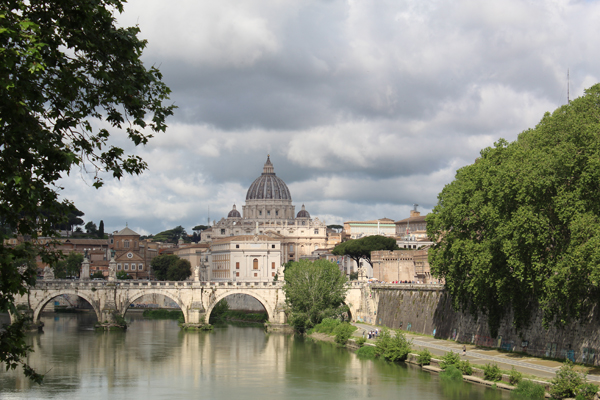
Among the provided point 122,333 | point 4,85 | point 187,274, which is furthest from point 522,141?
point 187,274

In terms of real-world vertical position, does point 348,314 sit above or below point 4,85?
below

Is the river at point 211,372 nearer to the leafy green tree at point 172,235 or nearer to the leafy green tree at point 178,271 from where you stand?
the leafy green tree at point 178,271

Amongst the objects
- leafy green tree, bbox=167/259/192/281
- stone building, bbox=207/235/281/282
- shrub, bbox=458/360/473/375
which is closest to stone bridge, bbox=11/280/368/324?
shrub, bbox=458/360/473/375

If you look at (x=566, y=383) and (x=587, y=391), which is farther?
(x=566, y=383)

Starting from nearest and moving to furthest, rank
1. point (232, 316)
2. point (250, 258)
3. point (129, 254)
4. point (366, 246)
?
point (232, 316) < point (366, 246) < point (129, 254) < point (250, 258)

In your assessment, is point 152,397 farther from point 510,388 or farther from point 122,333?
point 122,333

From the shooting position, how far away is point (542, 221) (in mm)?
27734

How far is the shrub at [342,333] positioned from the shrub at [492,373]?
17.5 metres

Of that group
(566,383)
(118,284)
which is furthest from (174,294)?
(566,383)

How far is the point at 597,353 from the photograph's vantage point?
2805cm

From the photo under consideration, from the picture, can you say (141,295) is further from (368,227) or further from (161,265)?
(368,227)

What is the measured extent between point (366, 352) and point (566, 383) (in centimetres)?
1680

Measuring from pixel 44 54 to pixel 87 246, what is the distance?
362 ft

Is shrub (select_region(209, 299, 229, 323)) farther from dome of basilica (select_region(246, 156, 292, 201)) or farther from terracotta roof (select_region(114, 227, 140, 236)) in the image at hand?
dome of basilica (select_region(246, 156, 292, 201))
